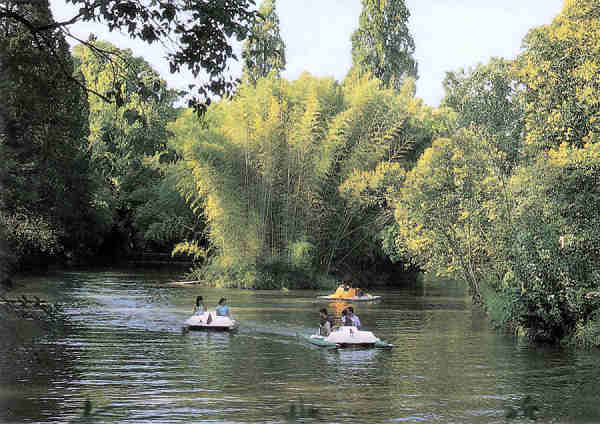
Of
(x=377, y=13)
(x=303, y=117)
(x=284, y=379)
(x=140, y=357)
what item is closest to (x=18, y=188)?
(x=303, y=117)

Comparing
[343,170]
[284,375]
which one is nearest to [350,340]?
[284,375]

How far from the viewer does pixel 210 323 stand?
23562mm

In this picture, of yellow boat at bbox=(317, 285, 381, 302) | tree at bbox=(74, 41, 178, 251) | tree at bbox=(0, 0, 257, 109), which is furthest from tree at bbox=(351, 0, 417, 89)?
tree at bbox=(0, 0, 257, 109)

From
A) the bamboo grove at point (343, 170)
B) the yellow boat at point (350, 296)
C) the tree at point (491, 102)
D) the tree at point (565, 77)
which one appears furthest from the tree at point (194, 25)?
the tree at point (491, 102)

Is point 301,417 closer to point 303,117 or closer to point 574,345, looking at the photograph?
point 574,345

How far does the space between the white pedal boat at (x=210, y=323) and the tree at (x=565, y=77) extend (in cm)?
943

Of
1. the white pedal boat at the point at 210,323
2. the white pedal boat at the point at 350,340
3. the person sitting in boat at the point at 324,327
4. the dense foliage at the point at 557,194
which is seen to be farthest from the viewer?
the white pedal boat at the point at 210,323

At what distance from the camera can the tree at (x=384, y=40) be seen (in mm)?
57031

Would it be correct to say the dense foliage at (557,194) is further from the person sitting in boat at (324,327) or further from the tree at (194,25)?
the tree at (194,25)

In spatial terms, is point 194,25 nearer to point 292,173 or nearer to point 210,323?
point 210,323

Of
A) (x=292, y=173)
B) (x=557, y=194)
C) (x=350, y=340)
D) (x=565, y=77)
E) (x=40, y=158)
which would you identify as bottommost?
(x=350, y=340)

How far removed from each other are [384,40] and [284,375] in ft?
142

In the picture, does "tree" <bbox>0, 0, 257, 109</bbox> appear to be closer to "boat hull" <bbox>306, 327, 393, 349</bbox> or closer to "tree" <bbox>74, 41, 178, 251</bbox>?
"boat hull" <bbox>306, 327, 393, 349</bbox>

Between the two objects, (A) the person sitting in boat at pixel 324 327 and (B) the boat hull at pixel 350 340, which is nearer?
(B) the boat hull at pixel 350 340
